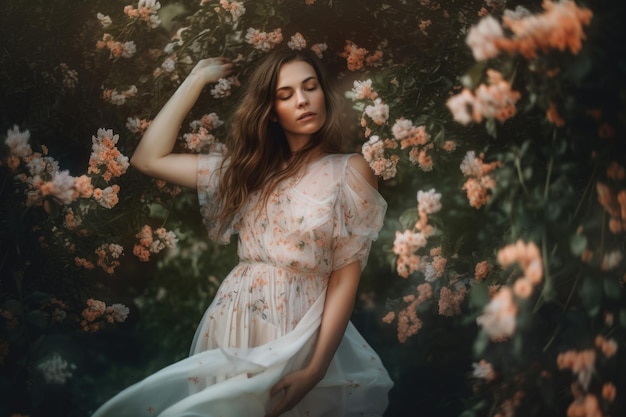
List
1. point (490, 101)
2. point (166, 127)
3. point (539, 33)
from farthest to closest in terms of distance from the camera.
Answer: point (166, 127) < point (490, 101) < point (539, 33)

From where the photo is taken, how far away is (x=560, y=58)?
206 centimetres

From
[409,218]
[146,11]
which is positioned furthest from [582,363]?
[146,11]

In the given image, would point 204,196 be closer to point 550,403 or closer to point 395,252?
point 395,252

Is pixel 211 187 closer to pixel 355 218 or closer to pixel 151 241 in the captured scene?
pixel 151 241

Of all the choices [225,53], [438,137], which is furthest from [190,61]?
[438,137]

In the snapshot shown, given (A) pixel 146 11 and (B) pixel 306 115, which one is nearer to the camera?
(B) pixel 306 115

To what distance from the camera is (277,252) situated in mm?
2539

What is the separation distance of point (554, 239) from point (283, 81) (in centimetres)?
102

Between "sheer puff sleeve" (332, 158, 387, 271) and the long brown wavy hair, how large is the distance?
0.55 feet

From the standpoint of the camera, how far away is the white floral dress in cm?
A: 240

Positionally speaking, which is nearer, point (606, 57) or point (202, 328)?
point (606, 57)

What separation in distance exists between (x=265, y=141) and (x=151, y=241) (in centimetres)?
56

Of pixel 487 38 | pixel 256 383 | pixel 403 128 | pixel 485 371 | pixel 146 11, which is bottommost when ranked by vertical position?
pixel 485 371

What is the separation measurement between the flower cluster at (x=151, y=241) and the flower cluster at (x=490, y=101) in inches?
47.0
